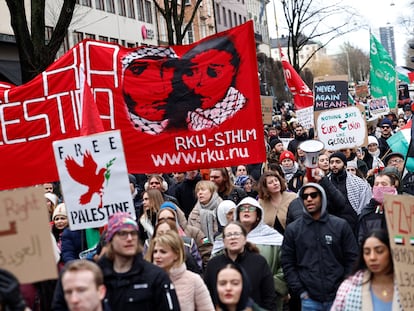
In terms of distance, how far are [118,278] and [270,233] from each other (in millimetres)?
2559

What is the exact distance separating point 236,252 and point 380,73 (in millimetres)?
15872

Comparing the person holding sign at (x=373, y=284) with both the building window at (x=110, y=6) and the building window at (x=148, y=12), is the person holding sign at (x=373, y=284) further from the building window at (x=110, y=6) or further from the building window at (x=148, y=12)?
the building window at (x=148, y=12)

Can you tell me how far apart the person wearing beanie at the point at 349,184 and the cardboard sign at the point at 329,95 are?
7967 mm

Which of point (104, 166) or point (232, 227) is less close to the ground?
point (104, 166)

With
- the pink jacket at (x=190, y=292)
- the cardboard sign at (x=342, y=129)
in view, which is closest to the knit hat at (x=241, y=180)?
the cardboard sign at (x=342, y=129)

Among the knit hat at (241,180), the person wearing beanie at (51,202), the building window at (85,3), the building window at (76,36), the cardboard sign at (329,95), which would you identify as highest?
the building window at (85,3)

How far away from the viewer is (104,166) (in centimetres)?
685

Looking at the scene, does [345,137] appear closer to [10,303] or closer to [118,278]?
[118,278]

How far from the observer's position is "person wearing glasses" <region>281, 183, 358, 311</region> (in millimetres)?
7258

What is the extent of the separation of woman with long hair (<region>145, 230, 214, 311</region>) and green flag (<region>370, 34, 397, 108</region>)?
16331 mm

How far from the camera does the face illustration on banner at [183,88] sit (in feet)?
29.2

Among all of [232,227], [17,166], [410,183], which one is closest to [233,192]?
[410,183]

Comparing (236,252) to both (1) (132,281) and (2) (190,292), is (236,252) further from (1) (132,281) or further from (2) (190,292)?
(1) (132,281)

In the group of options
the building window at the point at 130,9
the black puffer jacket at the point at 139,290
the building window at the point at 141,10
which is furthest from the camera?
the building window at the point at 141,10
